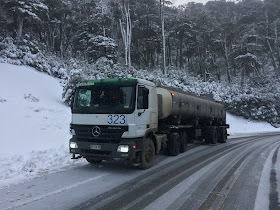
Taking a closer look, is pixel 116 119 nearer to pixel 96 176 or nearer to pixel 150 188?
pixel 96 176

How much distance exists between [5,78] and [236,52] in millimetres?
38810

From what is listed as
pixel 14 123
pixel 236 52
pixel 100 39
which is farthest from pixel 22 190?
pixel 236 52

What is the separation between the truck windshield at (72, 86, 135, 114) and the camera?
21.0 ft

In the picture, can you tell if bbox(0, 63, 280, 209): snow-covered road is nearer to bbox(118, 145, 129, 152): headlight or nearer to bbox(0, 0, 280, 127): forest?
bbox(118, 145, 129, 152): headlight

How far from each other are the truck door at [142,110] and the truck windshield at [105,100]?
258 millimetres

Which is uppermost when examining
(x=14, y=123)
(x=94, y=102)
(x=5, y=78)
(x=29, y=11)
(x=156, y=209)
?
(x=29, y=11)

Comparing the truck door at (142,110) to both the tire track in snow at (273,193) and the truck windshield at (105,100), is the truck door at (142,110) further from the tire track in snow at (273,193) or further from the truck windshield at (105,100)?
the tire track in snow at (273,193)

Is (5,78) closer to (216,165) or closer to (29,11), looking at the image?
(29,11)

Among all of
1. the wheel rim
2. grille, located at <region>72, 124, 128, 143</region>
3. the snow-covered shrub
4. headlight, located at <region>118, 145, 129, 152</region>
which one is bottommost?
the wheel rim

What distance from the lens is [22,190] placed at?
5.10m

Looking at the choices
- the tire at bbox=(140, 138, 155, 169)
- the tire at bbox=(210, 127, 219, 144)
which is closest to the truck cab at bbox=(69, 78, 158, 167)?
the tire at bbox=(140, 138, 155, 169)

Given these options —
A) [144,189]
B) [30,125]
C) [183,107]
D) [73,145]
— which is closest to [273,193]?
[144,189]

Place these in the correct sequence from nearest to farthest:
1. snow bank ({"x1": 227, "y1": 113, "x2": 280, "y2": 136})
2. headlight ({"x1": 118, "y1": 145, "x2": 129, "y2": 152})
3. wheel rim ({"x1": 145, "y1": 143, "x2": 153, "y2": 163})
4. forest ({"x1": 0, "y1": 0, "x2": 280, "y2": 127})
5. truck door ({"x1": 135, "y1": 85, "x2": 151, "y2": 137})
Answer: headlight ({"x1": 118, "y1": 145, "x2": 129, "y2": 152}) → truck door ({"x1": 135, "y1": 85, "x2": 151, "y2": 137}) → wheel rim ({"x1": 145, "y1": 143, "x2": 153, "y2": 163}) → forest ({"x1": 0, "y1": 0, "x2": 280, "y2": 127}) → snow bank ({"x1": 227, "y1": 113, "x2": 280, "y2": 136})

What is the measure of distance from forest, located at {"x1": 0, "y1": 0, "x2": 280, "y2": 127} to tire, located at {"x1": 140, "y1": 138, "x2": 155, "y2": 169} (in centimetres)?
Answer: 910
